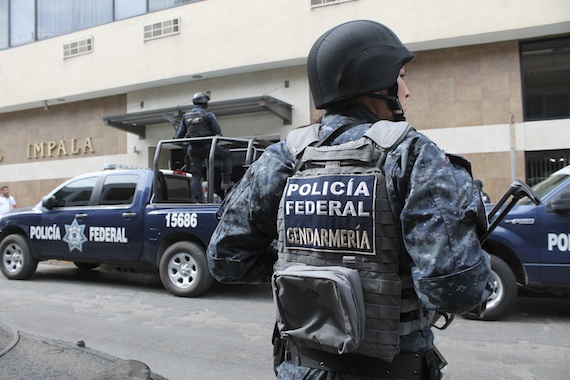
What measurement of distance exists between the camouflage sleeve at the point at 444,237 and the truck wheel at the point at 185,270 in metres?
5.30

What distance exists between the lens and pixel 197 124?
7039 millimetres

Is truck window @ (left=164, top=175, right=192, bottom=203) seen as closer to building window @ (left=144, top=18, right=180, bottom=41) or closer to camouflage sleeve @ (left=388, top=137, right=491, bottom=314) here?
camouflage sleeve @ (left=388, top=137, right=491, bottom=314)

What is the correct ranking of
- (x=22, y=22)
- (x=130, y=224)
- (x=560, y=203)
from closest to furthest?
(x=560, y=203)
(x=130, y=224)
(x=22, y=22)

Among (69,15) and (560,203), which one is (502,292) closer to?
(560,203)

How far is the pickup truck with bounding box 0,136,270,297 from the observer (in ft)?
21.0

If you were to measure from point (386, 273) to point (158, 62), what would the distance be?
43.8ft

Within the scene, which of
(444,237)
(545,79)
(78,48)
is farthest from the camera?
(78,48)

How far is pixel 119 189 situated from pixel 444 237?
21.9ft

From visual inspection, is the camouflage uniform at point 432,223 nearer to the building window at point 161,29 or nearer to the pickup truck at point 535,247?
the pickup truck at point 535,247

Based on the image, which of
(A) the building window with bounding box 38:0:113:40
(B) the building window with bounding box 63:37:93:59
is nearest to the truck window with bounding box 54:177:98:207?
(B) the building window with bounding box 63:37:93:59

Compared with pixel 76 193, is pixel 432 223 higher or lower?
lower

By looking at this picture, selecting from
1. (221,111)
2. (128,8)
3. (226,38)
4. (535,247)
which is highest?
(128,8)

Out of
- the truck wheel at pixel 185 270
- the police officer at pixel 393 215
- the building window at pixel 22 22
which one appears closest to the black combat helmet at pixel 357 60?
the police officer at pixel 393 215

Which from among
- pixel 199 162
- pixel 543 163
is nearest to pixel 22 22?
pixel 199 162
